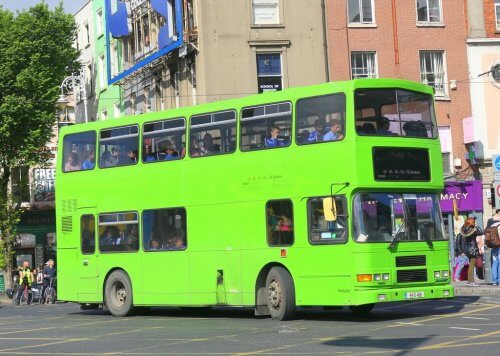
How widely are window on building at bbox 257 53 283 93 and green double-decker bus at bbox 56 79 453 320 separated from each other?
62.1ft

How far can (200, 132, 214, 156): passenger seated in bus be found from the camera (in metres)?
21.4

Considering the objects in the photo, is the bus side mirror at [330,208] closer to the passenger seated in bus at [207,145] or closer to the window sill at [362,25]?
the passenger seated in bus at [207,145]

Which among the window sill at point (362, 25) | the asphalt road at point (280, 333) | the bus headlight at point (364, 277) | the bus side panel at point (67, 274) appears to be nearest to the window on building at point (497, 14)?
the window sill at point (362, 25)

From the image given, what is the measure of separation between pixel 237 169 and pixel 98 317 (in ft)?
19.9

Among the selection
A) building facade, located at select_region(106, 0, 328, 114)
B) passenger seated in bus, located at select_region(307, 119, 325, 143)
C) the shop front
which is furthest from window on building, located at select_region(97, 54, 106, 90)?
passenger seated in bus, located at select_region(307, 119, 325, 143)

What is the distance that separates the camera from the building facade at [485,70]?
4212 cm

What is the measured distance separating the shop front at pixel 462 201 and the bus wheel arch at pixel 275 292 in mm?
21646

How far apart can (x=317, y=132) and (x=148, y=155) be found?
4.86 m

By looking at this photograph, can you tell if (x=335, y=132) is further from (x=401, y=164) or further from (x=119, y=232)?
(x=119, y=232)

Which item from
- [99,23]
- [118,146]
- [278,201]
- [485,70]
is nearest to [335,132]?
[278,201]

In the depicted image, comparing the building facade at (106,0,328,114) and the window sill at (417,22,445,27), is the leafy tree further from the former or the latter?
the window sill at (417,22,445,27)

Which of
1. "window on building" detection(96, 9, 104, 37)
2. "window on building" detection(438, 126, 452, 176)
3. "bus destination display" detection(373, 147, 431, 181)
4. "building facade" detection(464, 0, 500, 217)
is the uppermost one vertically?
"window on building" detection(96, 9, 104, 37)

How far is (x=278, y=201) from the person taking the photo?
66.1ft

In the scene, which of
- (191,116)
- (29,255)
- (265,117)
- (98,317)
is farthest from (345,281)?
(29,255)
